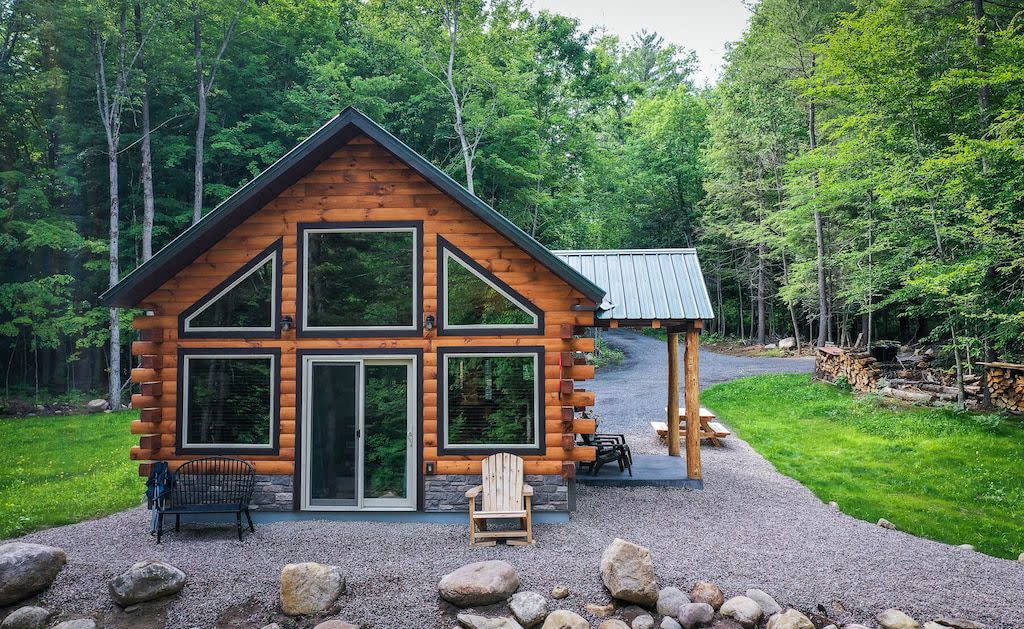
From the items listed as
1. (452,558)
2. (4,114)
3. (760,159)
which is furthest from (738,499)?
(4,114)

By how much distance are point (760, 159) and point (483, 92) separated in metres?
13.4

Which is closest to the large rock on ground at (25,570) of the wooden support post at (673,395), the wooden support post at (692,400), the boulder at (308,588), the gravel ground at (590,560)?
the gravel ground at (590,560)

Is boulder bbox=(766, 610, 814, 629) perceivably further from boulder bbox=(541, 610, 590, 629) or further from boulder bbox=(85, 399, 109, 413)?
boulder bbox=(85, 399, 109, 413)

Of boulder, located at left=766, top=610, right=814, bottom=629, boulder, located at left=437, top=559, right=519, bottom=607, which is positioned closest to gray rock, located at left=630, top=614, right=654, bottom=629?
boulder, located at left=766, top=610, right=814, bottom=629

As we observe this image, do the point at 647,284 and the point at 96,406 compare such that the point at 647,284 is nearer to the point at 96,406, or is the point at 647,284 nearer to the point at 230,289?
the point at 230,289

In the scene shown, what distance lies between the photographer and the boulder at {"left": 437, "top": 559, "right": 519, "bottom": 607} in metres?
5.14

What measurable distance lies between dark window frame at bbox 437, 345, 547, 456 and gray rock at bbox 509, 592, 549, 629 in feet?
7.12

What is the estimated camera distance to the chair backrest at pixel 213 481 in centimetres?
715

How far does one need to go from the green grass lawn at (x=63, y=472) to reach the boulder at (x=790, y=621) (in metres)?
8.58

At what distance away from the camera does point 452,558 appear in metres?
6.07

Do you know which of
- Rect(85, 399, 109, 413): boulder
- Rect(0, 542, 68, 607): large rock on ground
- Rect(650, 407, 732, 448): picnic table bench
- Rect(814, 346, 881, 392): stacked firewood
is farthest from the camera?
Rect(85, 399, 109, 413): boulder

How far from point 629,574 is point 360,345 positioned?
14.1 feet

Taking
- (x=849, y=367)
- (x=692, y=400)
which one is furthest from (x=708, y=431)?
(x=849, y=367)

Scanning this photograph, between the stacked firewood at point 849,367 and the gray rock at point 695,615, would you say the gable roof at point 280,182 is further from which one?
the stacked firewood at point 849,367
